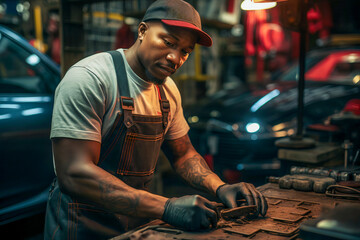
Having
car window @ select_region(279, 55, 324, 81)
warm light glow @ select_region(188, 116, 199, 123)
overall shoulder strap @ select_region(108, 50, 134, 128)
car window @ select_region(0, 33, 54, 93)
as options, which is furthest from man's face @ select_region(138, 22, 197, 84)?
car window @ select_region(279, 55, 324, 81)

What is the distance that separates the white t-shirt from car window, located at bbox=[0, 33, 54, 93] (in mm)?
1786

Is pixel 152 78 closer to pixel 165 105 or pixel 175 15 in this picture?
pixel 165 105

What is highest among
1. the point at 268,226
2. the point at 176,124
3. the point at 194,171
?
the point at 176,124

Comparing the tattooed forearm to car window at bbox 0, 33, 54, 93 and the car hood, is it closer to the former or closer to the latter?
car window at bbox 0, 33, 54, 93

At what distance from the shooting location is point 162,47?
72.4 inches

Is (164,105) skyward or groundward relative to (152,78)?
groundward

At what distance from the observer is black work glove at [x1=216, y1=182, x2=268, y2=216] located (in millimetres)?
1779

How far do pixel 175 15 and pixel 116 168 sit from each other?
2.52ft

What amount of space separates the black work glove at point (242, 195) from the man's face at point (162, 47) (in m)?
0.63

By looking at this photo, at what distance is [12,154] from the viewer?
2891 mm

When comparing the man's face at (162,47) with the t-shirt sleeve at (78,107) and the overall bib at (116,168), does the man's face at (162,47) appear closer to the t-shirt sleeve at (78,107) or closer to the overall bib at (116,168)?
the overall bib at (116,168)

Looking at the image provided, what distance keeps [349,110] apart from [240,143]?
1.18 meters

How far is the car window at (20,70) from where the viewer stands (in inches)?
133

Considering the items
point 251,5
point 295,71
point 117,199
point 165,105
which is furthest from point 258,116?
point 117,199
